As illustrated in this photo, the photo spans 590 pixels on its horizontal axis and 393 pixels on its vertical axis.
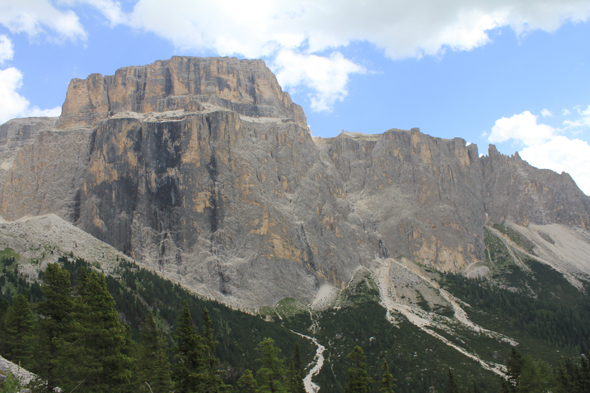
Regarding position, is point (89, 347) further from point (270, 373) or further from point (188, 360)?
point (270, 373)

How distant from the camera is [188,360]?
30.9m

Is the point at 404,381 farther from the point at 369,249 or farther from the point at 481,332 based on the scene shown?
the point at 369,249

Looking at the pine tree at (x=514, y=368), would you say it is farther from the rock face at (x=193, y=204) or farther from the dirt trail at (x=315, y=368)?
the rock face at (x=193, y=204)

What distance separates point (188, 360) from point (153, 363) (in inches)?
484

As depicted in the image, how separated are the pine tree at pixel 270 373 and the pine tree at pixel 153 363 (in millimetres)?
8860

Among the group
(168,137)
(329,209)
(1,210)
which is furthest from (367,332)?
(1,210)

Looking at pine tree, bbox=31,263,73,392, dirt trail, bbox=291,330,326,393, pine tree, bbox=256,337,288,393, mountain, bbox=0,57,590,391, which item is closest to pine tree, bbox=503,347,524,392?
pine tree, bbox=256,337,288,393

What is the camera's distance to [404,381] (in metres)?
107

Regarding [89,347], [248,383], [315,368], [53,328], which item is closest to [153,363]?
[248,383]

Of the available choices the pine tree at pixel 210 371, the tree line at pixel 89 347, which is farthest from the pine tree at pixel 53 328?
the pine tree at pixel 210 371

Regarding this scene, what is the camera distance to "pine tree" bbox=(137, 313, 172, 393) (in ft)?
129

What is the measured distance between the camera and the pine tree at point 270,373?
138 ft

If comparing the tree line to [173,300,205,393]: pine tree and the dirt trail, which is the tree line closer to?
[173,300,205,393]: pine tree

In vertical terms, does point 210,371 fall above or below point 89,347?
below
